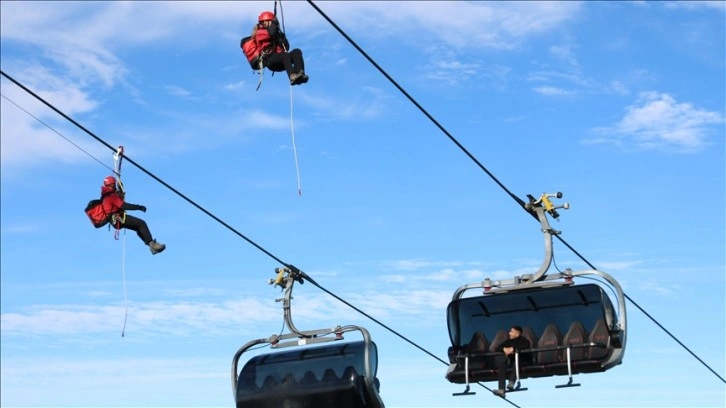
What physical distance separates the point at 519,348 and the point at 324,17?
6.10 metres

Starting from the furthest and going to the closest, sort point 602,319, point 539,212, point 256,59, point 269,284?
point 269,284
point 539,212
point 602,319
point 256,59

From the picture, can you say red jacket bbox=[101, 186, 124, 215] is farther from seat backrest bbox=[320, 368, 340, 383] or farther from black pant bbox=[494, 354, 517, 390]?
black pant bbox=[494, 354, 517, 390]

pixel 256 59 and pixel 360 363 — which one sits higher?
pixel 256 59

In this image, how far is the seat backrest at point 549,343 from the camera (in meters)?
19.2

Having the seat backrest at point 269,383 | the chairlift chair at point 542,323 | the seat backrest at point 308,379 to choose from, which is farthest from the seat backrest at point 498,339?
the seat backrest at point 269,383

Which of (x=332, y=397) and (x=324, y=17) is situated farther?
(x=332, y=397)

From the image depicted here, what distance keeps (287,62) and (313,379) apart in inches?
201

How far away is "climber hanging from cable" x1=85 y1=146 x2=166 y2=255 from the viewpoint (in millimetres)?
19281

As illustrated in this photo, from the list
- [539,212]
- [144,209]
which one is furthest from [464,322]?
[144,209]

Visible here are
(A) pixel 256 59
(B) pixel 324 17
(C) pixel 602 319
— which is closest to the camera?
(B) pixel 324 17

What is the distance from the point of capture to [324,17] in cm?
1576

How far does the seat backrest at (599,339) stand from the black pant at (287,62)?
559 cm

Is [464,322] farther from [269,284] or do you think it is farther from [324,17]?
[324,17]

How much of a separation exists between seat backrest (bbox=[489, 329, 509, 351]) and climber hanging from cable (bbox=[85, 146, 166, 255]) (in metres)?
4.91
